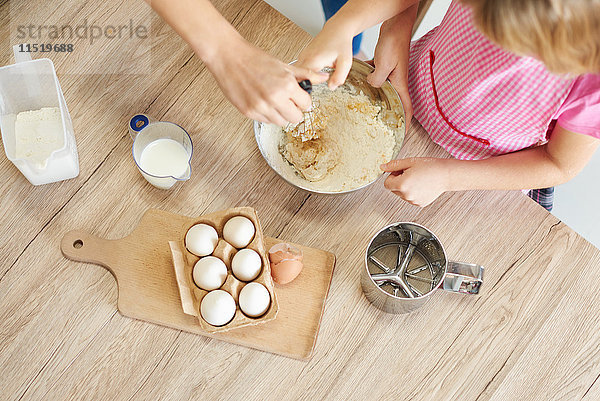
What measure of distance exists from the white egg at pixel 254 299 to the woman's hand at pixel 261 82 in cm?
26

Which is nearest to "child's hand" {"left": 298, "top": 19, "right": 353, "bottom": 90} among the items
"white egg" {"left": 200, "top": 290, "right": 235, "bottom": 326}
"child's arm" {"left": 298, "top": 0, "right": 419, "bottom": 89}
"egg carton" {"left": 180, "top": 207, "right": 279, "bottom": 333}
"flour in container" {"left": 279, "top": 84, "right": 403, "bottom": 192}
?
"child's arm" {"left": 298, "top": 0, "right": 419, "bottom": 89}

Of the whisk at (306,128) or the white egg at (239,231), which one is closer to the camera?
the white egg at (239,231)

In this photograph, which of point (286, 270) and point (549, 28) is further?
point (286, 270)

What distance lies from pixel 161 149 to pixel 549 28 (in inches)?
25.3

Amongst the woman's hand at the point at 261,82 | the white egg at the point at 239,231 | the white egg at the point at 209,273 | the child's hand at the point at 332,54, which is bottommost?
the white egg at the point at 209,273

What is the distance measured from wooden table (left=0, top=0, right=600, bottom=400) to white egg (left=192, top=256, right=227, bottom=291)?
4.4 inches

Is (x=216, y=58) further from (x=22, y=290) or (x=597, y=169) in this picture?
(x=597, y=169)

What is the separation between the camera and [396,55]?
39.0 inches

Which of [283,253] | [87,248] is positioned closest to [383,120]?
[283,253]

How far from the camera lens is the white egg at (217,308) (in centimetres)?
81

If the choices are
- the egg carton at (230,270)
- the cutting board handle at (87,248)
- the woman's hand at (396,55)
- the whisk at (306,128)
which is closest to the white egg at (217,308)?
the egg carton at (230,270)

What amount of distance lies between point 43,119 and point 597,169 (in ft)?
4.99

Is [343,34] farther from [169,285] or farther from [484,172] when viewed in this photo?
[169,285]

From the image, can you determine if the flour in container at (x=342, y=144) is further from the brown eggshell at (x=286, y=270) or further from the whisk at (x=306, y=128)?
the brown eggshell at (x=286, y=270)
